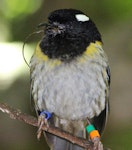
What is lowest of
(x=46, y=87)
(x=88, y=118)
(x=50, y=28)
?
(x=88, y=118)

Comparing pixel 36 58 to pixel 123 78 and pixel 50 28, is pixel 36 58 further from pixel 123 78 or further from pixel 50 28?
pixel 123 78

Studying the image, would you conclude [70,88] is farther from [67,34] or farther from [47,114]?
[67,34]

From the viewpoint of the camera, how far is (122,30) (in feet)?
24.1

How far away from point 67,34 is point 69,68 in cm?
35

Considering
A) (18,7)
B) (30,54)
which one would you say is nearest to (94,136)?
(30,54)

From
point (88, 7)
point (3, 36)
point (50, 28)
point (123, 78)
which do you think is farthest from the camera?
point (88, 7)

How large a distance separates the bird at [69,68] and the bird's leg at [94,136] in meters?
0.14

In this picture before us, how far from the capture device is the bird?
605 centimetres

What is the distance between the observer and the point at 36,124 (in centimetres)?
534

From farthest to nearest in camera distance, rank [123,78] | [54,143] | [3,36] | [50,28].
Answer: [3,36], [123,78], [54,143], [50,28]

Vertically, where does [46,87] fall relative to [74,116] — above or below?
above

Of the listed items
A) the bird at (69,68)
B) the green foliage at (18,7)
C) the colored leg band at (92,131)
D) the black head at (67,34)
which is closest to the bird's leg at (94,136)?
the colored leg band at (92,131)

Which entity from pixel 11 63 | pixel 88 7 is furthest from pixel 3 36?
pixel 88 7

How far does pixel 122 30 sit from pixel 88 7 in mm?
1336
